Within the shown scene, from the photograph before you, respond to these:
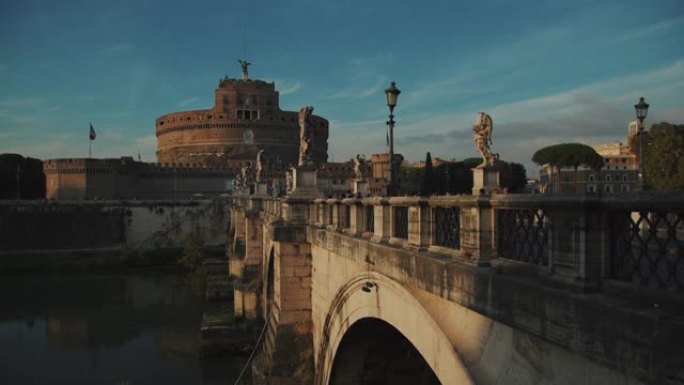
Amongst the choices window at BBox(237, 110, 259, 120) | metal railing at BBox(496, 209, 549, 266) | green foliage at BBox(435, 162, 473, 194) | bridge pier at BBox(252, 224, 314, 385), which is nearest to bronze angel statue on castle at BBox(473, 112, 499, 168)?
metal railing at BBox(496, 209, 549, 266)

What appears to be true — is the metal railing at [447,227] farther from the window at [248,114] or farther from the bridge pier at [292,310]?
the window at [248,114]

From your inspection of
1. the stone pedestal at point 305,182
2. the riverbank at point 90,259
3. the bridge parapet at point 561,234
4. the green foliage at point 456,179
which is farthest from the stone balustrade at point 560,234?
the riverbank at point 90,259

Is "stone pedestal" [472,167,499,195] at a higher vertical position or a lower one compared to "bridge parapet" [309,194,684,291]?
higher

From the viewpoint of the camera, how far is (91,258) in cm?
4934

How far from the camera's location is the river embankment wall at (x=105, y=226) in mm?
54188

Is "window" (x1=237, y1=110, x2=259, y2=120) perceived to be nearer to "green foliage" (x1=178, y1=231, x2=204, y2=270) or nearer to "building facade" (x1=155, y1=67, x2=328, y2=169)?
"building facade" (x1=155, y1=67, x2=328, y2=169)

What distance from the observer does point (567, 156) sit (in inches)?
1455

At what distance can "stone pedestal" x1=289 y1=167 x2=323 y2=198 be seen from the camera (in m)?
13.2

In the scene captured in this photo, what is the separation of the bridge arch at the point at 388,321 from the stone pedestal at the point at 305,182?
3.25 m

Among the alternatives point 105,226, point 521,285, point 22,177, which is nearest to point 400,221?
point 521,285

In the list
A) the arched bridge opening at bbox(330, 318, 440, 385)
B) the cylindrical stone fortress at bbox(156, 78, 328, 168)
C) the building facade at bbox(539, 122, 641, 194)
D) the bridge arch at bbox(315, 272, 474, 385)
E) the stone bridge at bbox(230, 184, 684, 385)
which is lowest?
the arched bridge opening at bbox(330, 318, 440, 385)

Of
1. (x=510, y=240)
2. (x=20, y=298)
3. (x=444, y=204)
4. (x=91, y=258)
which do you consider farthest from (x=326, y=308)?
(x=91, y=258)

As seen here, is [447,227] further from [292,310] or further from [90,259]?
[90,259]

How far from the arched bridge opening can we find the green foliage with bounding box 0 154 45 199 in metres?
68.5
